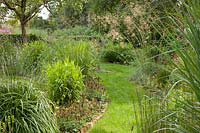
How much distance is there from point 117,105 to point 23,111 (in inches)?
123

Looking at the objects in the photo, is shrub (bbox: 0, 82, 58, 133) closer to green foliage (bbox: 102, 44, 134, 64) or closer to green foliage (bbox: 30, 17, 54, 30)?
green foliage (bbox: 102, 44, 134, 64)

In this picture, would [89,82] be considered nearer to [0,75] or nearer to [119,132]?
[119,132]

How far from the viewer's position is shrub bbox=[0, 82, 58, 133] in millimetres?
3481

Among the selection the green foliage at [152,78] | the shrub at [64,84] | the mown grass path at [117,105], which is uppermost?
the green foliage at [152,78]

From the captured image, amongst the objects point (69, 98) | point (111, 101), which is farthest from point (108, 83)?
point (69, 98)

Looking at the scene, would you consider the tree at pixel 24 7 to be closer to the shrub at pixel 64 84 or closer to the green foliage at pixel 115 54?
the green foliage at pixel 115 54

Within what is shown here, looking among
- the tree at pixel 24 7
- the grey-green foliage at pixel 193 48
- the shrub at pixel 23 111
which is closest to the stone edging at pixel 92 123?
the shrub at pixel 23 111

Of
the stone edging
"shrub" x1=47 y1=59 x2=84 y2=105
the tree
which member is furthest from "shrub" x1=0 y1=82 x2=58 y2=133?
the tree

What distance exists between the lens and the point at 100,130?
5.03m

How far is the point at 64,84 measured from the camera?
568 cm

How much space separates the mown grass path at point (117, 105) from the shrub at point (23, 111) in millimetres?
909

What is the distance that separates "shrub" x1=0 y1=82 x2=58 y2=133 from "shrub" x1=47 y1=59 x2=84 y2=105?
1852 millimetres

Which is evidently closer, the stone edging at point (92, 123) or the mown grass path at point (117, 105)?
the stone edging at point (92, 123)

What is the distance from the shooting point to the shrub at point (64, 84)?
A: 5641 millimetres
